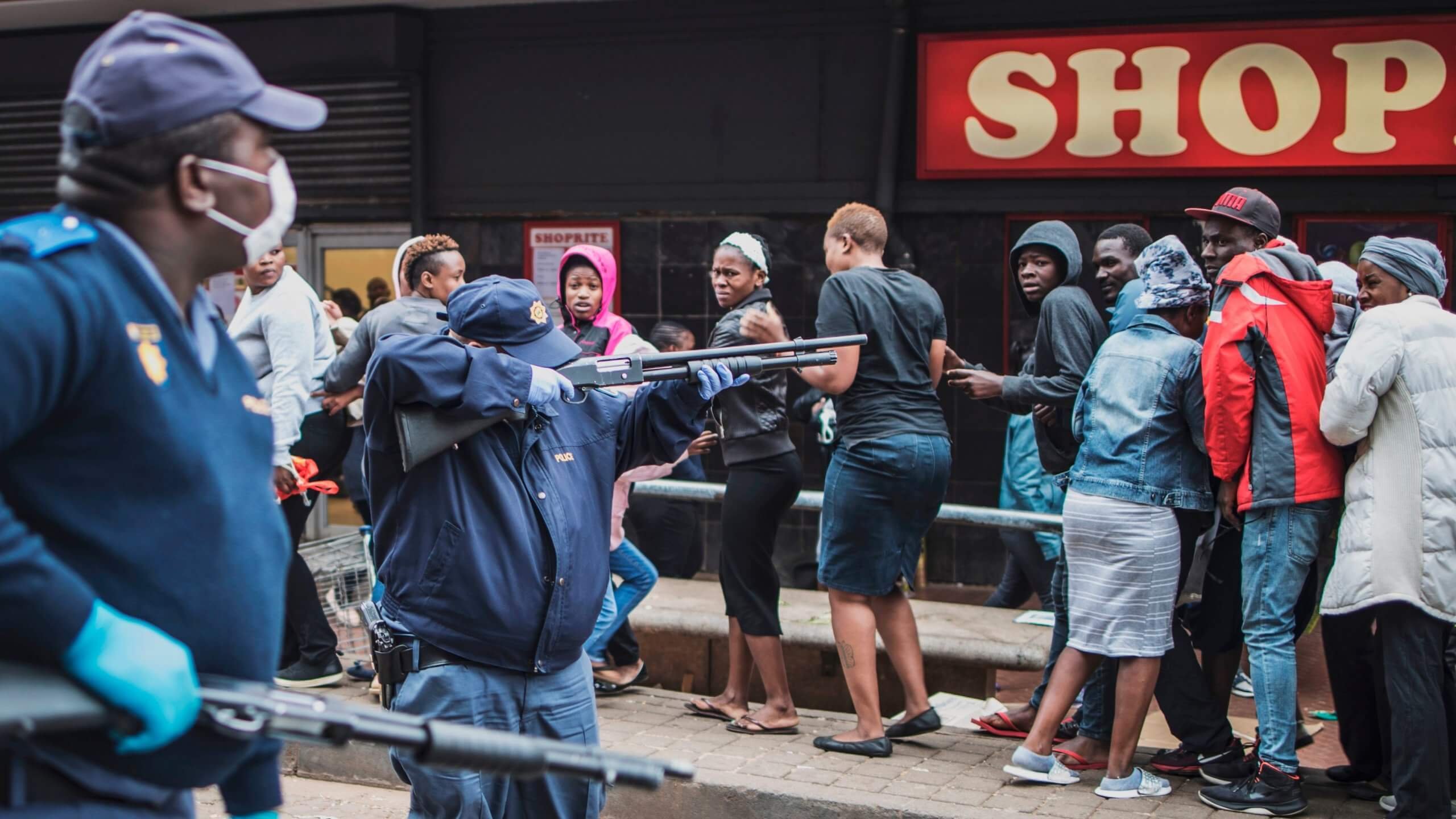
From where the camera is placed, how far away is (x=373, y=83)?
1029 cm

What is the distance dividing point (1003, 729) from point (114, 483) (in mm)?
4539

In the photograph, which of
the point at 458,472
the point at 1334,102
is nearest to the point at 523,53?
the point at 1334,102

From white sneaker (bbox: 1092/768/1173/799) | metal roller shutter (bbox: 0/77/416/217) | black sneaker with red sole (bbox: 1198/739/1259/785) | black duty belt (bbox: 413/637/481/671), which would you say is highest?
metal roller shutter (bbox: 0/77/416/217)

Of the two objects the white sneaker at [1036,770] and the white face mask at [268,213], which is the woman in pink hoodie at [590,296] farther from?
the white face mask at [268,213]

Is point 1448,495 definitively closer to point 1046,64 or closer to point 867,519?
point 867,519

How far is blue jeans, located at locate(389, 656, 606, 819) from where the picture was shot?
3.55 meters

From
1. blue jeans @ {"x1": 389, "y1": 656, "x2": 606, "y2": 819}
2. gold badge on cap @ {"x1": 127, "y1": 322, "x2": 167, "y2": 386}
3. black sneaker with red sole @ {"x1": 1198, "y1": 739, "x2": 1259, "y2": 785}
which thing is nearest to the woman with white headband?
black sneaker with red sole @ {"x1": 1198, "y1": 739, "x2": 1259, "y2": 785}

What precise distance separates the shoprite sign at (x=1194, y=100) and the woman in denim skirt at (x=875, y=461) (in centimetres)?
350

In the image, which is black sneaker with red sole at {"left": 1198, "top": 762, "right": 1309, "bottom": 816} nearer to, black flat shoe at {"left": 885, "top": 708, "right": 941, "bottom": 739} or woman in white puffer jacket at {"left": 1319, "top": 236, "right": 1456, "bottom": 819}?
woman in white puffer jacket at {"left": 1319, "top": 236, "right": 1456, "bottom": 819}

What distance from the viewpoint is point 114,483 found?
1.96m

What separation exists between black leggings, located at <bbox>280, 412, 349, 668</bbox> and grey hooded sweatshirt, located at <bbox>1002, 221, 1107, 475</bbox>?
3.05 meters

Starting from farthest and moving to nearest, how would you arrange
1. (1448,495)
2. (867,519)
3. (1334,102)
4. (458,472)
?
(1334,102), (867,519), (1448,495), (458,472)

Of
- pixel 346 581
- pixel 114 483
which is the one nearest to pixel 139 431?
pixel 114 483

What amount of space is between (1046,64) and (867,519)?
4.32 meters
